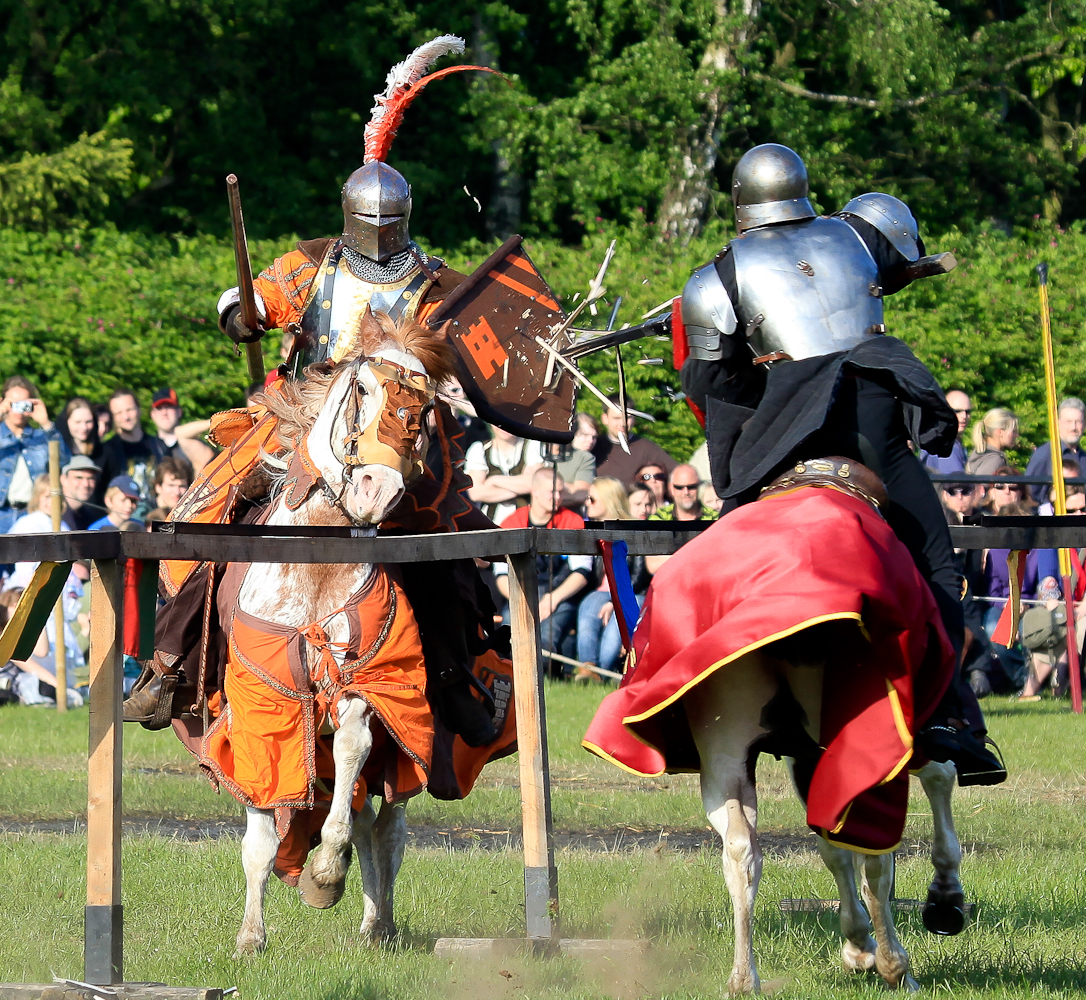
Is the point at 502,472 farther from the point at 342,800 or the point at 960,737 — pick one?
the point at 960,737

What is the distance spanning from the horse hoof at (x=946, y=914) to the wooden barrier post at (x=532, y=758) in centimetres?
123

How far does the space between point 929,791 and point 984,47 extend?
1901cm

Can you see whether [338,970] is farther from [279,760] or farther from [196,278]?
[196,278]

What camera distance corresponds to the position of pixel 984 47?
2272 cm

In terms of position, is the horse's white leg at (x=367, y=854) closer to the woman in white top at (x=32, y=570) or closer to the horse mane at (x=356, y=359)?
the horse mane at (x=356, y=359)

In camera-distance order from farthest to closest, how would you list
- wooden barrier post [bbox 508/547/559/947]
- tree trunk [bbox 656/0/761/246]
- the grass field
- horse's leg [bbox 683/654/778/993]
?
tree trunk [bbox 656/0/761/246]
wooden barrier post [bbox 508/547/559/947]
the grass field
horse's leg [bbox 683/654/778/993]

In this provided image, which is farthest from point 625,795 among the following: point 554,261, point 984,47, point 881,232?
point 984,47

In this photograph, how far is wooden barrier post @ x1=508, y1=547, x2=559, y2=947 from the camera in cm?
578

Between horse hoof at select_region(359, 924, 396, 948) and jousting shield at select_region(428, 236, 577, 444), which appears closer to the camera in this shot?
horse hoof at select_region(359, 924, 396, 948)

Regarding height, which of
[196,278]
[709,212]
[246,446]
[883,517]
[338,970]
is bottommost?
[338,970]

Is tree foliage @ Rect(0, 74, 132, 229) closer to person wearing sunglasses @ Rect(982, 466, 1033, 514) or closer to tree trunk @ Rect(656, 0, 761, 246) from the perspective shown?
tree trunk @ Rect(656, 0, 761, 246)

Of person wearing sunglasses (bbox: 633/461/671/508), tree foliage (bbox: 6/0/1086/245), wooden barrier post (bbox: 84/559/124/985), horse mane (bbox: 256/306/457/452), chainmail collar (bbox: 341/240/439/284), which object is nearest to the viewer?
wooden barrier post (bbox: 84/559/124/985)

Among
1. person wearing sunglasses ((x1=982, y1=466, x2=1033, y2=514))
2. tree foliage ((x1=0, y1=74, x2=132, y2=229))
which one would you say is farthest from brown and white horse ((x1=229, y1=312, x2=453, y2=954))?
tree foliage ((x1=0, y1=74, x2=132, y2=229))

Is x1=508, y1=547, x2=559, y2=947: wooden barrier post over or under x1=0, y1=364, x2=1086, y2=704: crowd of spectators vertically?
under
